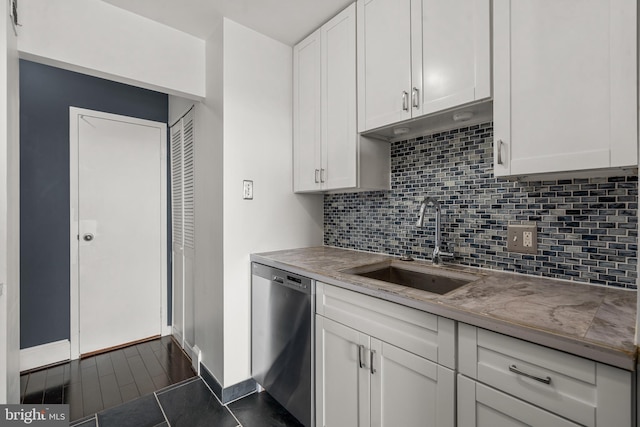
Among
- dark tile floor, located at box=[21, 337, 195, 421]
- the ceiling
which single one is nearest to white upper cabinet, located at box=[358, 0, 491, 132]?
the ceiling

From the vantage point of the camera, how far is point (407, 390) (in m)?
1.14

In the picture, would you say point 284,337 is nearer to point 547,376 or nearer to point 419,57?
point 547,376

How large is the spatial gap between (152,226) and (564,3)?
3.15 meters

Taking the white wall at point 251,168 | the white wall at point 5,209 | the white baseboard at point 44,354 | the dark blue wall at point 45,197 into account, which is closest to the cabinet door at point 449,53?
the white wall at point 251,168

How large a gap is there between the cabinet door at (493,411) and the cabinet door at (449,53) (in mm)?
1081

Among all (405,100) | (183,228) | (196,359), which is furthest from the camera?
(183,228)

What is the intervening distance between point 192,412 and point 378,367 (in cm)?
130

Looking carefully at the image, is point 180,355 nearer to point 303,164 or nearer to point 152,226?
point 152,226

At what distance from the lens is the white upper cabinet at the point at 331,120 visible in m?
1.81

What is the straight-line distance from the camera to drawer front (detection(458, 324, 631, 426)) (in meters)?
0.72

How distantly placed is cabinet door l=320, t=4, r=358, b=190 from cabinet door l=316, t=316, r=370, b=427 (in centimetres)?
85

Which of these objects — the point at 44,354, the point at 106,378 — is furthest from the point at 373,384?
the point at 44,354

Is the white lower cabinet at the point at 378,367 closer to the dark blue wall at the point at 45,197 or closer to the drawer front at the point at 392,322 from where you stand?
the drawer front at the point at 392,322

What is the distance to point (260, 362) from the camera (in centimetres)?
193
